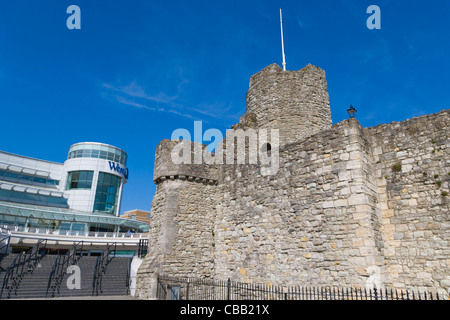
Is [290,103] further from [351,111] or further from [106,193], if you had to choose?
[106,193]

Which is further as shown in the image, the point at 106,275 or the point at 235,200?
the point at 106,275

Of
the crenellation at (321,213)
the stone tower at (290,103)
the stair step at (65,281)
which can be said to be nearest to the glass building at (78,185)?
the stair step at (65,281)

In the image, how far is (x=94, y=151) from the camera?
5200 centimetres

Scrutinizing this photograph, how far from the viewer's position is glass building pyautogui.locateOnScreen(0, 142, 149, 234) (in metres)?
44.4

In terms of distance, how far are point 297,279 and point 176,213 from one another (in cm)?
558

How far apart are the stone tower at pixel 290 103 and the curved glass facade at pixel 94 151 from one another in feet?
136

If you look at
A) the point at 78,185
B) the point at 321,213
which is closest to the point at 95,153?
the point at 78,185

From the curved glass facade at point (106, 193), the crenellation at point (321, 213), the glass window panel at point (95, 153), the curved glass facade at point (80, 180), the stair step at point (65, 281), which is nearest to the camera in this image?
the crenellation at point (321, 213)

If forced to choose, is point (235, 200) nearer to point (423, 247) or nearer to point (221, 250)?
point (221, 250)

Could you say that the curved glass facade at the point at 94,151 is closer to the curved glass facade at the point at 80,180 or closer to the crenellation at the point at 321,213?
the curved glass facade at the point at 80,180

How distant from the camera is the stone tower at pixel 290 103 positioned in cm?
1611
